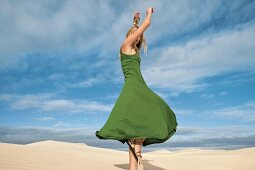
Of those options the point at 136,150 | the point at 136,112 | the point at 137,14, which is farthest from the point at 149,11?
the point at 136,150

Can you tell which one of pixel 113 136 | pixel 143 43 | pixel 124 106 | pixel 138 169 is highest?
pixel 143 43

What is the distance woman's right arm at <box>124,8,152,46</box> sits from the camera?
4.91 metres

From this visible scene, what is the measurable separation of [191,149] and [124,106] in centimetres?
1330

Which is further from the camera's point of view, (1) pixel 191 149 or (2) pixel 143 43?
(1) pixel 191 149

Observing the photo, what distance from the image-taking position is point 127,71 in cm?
513

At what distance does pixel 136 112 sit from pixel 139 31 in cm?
110

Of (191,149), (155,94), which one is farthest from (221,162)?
(155,94)

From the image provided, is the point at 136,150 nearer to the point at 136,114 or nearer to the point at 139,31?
the point at 136,114

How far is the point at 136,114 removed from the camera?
486 centimetres

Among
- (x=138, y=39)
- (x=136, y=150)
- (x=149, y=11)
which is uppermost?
(x=149, y=11)

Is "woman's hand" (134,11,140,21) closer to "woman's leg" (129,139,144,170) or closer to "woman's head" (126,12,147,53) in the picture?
"woman's head" (126,12,147,53)

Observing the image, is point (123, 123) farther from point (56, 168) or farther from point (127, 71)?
point (56, 168)

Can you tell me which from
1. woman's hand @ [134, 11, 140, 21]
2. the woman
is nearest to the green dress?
the woman

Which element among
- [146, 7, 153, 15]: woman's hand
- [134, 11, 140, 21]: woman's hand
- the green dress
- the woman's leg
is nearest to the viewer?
the green dress
